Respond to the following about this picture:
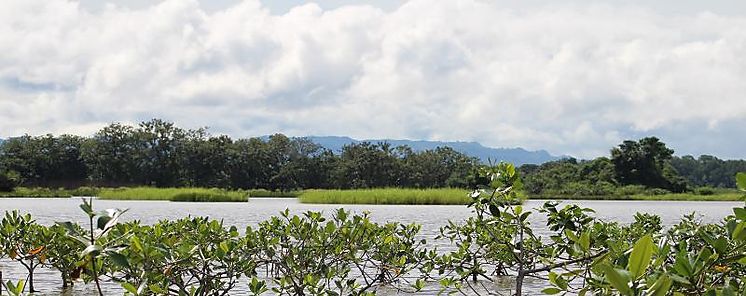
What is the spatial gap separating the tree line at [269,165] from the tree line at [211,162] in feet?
0.28

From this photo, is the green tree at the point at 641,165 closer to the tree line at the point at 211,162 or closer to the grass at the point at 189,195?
the tree line at the point at 211,162

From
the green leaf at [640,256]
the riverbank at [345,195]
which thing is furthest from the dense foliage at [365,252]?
the riverbank at [345,195]

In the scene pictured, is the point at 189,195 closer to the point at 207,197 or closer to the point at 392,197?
the point at 207,197

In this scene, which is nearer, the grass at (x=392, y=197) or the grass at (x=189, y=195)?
the grass at (x=392, y=197)

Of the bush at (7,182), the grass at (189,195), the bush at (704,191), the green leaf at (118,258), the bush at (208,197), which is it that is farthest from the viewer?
the bush at (704,191)

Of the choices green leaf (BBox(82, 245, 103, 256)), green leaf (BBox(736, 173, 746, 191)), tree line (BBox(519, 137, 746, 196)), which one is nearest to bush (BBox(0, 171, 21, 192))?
tree line (BBox(519, 137, 746, 196))

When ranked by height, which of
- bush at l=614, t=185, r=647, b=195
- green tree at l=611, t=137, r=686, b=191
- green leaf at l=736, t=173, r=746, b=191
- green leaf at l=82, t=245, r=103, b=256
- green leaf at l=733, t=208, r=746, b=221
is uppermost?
green tree at l=611, t=137, r=686, b=191

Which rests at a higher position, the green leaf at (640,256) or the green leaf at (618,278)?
the green leaf at (640,256)

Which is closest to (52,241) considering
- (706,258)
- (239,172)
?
(706,258)

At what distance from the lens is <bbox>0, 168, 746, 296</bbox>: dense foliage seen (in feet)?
6.97

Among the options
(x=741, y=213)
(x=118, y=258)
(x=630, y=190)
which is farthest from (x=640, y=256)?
(x=630, y=190)

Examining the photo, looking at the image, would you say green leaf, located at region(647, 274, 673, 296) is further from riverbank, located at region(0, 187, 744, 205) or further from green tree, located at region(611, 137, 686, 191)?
green tree, located at region(611, 137, 686, 191)

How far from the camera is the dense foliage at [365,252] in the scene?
212 cm

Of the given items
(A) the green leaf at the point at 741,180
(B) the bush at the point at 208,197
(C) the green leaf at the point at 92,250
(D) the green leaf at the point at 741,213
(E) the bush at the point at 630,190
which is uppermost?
(E) the bush at the point at 630,190
